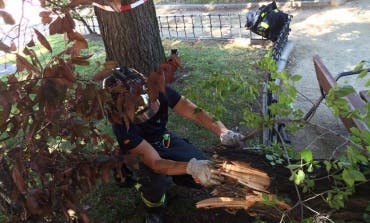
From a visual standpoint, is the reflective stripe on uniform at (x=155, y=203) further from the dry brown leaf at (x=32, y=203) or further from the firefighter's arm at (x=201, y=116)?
the dry brown leaf at (x=32, y=203)

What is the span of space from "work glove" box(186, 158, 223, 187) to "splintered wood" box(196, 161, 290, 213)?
2.5 inches

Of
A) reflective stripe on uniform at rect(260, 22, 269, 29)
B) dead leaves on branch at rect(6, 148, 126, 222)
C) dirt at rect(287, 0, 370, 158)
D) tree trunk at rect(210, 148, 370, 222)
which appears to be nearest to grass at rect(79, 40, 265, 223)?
reflective stripe on uniform at rect(260, 22, 269, 29)

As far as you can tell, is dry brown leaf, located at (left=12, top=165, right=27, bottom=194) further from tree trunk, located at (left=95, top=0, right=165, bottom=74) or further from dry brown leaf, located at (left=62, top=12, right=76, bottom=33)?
tree trunk, located at (left=95, top=0, right=165, bottom=74)

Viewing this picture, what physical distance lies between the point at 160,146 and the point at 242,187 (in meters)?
1.17

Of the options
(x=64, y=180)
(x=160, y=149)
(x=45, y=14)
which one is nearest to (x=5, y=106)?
(x=45, y=14)

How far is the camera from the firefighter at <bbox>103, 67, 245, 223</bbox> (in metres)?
2.52

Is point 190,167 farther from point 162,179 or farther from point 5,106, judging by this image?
point 5,106

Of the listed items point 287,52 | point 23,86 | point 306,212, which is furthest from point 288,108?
point 287,52

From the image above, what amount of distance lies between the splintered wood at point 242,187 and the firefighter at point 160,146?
114 millimetres

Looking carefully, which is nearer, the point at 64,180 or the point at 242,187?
the point at 64,180

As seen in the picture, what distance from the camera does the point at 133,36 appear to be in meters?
5.22

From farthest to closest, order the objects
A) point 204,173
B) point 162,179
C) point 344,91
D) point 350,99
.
Answer: point 350,99, point 162,179, point 204,173, point 344,91

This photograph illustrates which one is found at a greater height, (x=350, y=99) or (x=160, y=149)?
(x=160, y=149)

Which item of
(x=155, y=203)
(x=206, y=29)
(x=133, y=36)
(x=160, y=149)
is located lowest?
(x=206, y=29)
